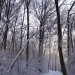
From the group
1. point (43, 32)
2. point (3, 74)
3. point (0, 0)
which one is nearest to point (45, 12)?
point (43, 32)

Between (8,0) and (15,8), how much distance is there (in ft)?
5.95

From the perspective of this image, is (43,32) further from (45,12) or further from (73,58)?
(73,58)

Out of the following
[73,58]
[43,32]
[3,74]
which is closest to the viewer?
[3,74]

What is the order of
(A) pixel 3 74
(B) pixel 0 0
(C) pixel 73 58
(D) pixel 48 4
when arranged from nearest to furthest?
(A) pixel 3 74 → (B) pixel 0 0 → (C) pixel 73 58 → (D) pixel 48 4

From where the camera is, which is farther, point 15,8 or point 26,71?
point 15,8

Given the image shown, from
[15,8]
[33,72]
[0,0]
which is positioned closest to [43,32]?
[15,8]

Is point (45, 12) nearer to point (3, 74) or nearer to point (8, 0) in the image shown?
point (8, 0)

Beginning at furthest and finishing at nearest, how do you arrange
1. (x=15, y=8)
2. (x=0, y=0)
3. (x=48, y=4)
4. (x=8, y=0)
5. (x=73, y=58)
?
(x=48, y=4), (x=15, y=8), (x=8, y=0), (x=73, y=58), (x=0, y=0)

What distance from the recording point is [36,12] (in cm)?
3438

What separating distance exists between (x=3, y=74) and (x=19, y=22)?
21.1 m

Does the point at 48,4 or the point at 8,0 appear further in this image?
the point at 48,4

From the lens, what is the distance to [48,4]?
106 ft

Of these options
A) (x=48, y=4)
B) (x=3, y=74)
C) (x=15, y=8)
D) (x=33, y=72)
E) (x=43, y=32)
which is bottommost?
(x=33, y=72)

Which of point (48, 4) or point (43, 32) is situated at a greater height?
point (48, 4)
